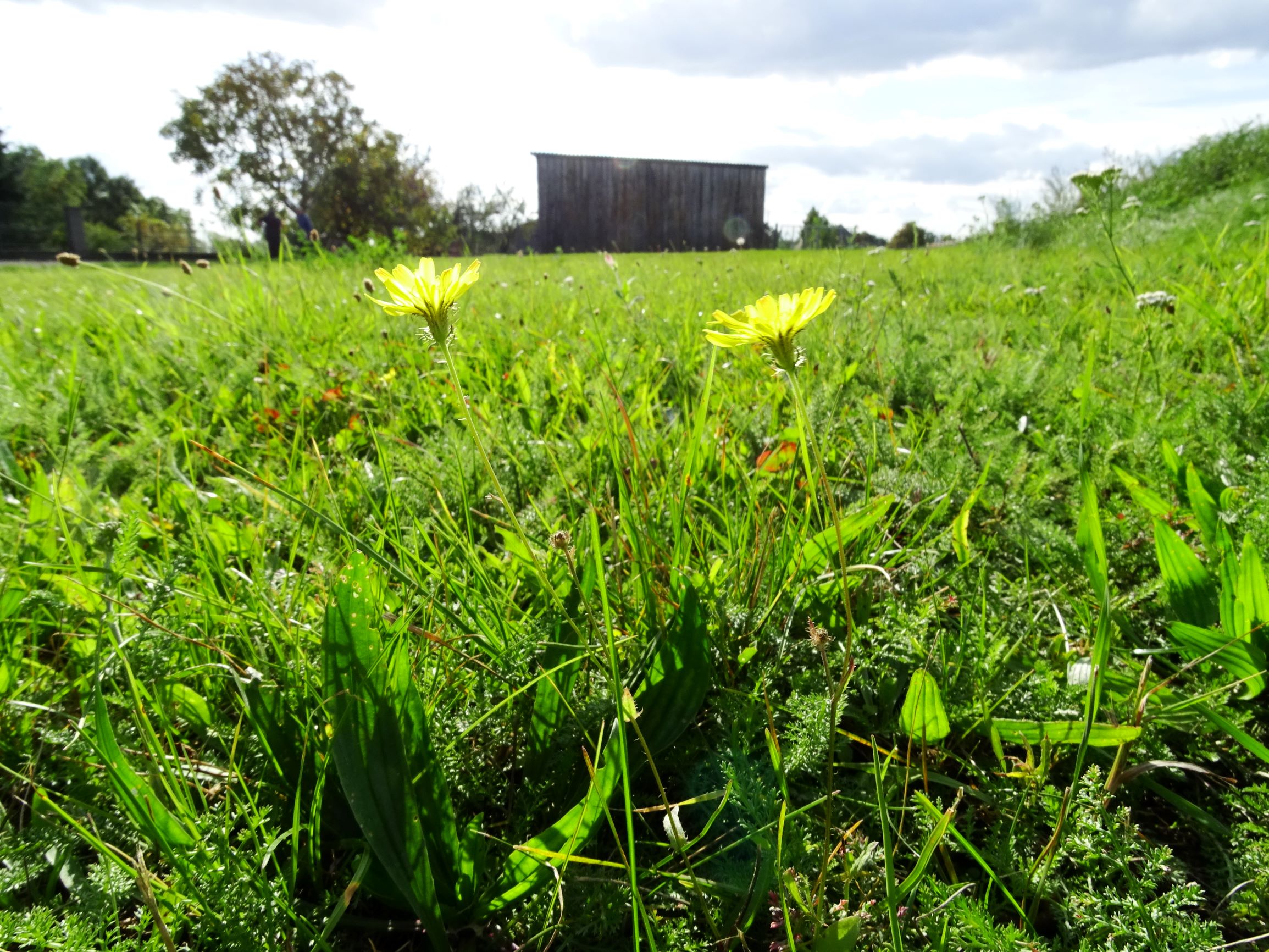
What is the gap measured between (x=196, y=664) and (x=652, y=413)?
48.4 inches

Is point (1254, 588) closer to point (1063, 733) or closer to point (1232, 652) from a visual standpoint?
point (1232, 652)

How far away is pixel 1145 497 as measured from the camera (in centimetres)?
125

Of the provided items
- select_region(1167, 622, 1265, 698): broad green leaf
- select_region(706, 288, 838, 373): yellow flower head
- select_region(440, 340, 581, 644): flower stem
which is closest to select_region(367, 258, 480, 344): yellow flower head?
select_region(440, 340, 581, 644): flower stem

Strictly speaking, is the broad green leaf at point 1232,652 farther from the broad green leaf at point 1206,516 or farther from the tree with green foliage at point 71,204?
the tree with green foliage at point 71,204

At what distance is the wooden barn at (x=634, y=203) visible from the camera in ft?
75.7

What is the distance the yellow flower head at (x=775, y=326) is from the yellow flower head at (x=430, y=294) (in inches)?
11.7

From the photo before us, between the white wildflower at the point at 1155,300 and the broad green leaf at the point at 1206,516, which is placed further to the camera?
the white wildflower at the point at 1155,300

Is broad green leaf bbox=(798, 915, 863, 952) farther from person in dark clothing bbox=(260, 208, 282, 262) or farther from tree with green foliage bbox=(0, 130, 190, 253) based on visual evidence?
tree with green foliage bbox=(0, 130, 190, 253)

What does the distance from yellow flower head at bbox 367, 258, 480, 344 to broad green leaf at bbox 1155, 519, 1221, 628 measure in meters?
1.07

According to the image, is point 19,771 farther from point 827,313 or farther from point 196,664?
point 827,313

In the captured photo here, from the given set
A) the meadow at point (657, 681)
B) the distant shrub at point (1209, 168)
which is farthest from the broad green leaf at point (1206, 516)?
the distant shrub at point (1209, 168)

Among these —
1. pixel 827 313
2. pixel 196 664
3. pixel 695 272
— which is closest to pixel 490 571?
pixel 196 664

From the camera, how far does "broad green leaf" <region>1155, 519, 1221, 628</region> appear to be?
1.04m

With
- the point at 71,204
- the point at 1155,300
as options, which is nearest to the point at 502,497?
the point at 1155,300
